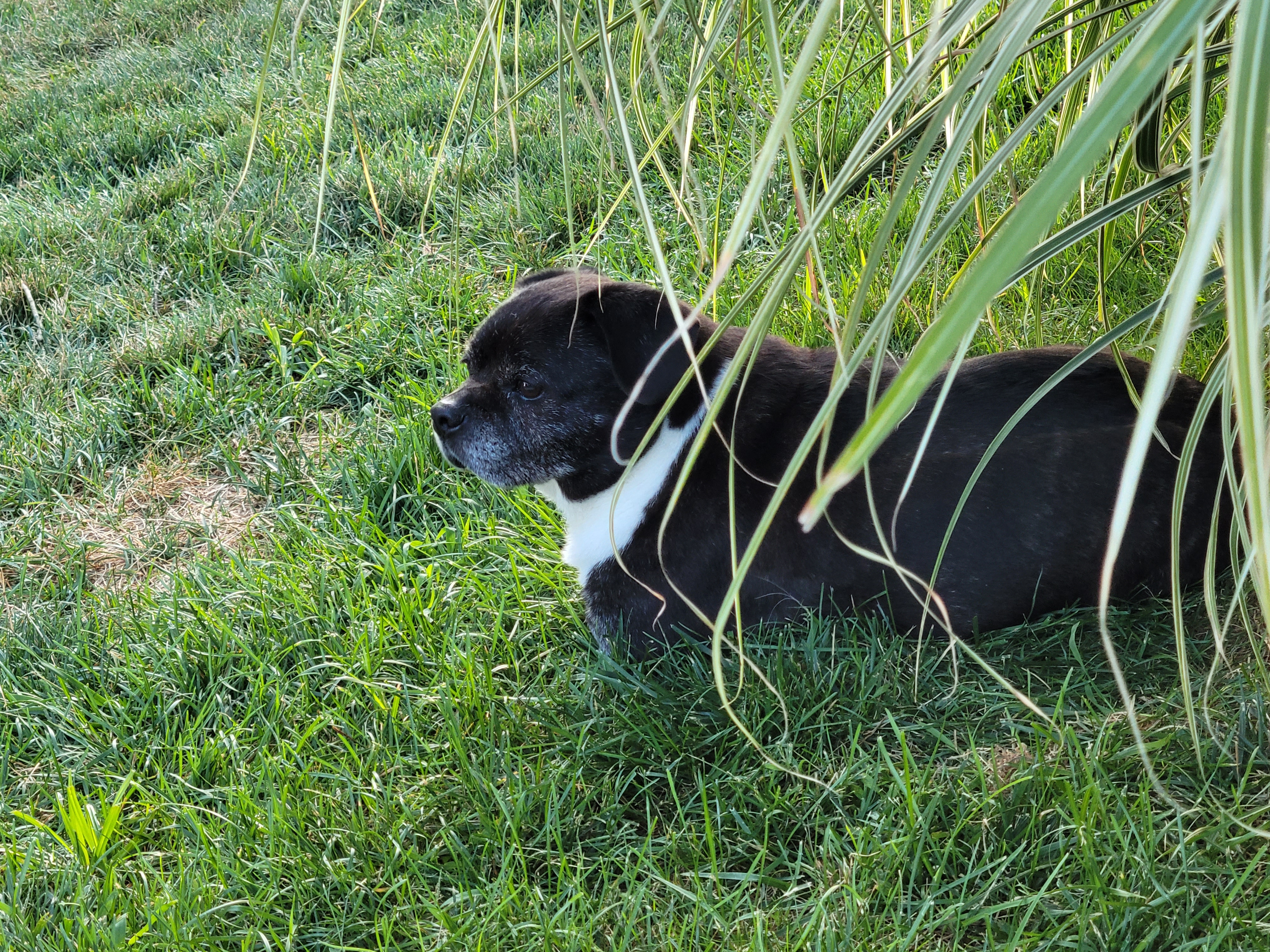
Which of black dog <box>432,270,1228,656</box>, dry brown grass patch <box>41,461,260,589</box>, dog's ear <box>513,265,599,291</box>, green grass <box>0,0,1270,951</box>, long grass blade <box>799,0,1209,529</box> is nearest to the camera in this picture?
long grass blade <box>799,0,1209,529</box>

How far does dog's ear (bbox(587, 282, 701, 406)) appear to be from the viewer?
2.35 metres

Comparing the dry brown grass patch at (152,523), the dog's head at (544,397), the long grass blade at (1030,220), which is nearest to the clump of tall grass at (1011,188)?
the long grass blade at (1030,220)

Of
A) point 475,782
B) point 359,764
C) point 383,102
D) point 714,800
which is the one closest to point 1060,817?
point 714,800

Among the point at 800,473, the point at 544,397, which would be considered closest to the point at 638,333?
the point at 544,397

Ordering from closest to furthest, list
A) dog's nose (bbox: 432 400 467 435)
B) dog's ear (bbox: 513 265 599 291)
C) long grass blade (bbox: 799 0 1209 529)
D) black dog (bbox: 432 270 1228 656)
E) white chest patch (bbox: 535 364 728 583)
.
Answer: long grass blade (bbox: 799 0 1209 529) < black dog (bbox: 432 270 1228 656) < white chest patch (bbox: 535 364 728 583) < dog's nose (bbox: 432 400 467 435) < dog's ear (bbox: 513 265 599 291)

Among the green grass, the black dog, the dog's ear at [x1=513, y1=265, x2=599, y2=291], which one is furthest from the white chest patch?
the dog's ear at [x1=513, y1=265, x2=599, y2=291]

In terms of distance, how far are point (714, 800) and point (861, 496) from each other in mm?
704

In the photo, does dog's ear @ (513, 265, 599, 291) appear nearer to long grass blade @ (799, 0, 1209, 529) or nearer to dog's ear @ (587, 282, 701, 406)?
dog's ear @ (587, 282, 701, 406)

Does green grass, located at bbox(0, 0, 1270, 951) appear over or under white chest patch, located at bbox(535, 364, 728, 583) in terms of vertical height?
under

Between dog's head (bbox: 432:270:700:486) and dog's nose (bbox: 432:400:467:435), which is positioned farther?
dog's nose (bbox: 432:400:467:435)

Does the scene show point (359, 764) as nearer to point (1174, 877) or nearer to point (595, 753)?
point (595, 753)

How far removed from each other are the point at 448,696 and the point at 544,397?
0.72 metres

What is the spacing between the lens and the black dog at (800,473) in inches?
88.9

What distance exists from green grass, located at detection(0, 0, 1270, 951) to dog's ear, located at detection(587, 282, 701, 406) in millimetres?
342
